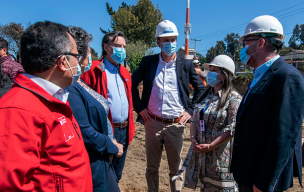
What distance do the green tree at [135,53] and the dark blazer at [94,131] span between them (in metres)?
21.4

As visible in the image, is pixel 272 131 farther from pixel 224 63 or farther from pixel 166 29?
pixel 166 29

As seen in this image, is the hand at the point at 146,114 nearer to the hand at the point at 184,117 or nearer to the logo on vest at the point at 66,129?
the hand at the point at 184,117

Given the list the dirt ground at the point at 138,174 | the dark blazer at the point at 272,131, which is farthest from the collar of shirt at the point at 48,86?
the dirt ground at the point at 138,174

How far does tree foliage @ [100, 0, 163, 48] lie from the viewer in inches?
1188

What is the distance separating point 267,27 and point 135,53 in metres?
24.2

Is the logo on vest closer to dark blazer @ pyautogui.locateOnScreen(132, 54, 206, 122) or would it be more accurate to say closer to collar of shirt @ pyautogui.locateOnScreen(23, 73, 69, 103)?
collar of shirt @ pyautogui.locateOnScreen(23, 73, 69, 103)

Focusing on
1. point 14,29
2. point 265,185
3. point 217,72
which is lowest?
point 265,185

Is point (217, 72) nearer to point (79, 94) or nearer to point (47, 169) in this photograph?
point (79, 94)

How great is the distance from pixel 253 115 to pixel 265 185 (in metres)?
0.51

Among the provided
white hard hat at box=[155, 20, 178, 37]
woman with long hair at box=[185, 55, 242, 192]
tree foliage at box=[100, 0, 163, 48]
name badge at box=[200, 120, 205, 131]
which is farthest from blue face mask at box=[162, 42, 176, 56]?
tree foliage at box=[100, 0, 163, 48]

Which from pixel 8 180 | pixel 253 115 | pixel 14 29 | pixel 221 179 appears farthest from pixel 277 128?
pixel 14 29

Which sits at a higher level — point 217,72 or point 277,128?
point 217,72

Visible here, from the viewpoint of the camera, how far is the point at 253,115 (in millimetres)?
1665

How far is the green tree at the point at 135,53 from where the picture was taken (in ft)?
76.8
